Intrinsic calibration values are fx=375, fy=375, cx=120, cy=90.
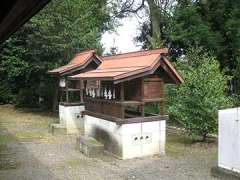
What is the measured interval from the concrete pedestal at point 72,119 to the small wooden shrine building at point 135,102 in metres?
3.77

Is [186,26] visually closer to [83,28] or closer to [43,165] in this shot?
[83,28]

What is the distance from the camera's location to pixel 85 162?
11.2 meters

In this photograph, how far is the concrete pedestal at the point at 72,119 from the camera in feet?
Result: 55.2

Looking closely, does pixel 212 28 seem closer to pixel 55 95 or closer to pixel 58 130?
pixel 55 95

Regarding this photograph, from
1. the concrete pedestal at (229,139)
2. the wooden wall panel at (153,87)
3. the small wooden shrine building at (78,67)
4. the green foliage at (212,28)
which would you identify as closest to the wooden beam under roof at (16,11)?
the concrete pedestal at (229,139)

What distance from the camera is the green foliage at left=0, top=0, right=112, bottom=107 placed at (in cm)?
1997

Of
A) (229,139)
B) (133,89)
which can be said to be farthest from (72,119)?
(229,139)

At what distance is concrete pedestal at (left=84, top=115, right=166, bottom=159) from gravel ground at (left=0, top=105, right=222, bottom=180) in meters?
0.33

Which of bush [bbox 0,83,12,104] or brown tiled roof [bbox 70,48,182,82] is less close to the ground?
brown tiled roof [bbox 70,48,182,82]

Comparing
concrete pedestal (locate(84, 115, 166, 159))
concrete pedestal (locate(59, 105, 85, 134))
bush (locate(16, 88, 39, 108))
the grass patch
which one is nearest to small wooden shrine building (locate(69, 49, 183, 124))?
concrete pedestal (locate(84, 115, 166, 159))

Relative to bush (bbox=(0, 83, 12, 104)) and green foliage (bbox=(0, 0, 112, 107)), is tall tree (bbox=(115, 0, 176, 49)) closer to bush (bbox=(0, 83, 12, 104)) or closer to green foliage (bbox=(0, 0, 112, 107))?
green foliage (bbox=(0, 0, 112, 107))

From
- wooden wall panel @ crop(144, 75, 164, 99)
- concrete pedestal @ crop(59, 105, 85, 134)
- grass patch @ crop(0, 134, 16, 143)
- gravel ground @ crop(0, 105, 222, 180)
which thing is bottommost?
gravel ground @ crop(0, 105, 222, 180)

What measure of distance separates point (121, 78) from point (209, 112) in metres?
3.83

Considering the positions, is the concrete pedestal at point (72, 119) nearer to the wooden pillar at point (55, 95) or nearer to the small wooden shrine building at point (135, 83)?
the small wooden shrine building at point (135, 83)
